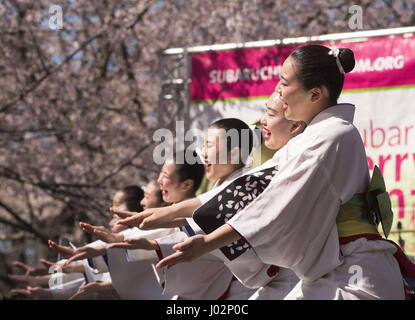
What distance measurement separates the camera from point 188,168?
157 inches

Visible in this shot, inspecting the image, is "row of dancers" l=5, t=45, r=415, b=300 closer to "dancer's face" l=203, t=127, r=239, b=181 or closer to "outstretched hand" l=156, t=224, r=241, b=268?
"outstretched hand" l=156, t=224, r=241, b=268

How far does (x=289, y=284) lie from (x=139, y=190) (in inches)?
95.7

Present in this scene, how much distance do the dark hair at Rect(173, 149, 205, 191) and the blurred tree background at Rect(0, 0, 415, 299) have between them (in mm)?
4377

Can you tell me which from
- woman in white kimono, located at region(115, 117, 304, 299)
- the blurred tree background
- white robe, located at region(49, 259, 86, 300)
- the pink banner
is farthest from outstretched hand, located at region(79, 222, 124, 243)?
the blurred tree background

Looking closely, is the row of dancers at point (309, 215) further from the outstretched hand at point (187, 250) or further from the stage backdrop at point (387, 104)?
the stage backdrop at point (387, 104)

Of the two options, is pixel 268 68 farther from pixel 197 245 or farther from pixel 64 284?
pixel 197 245

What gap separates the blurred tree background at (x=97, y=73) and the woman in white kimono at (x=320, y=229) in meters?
6.29

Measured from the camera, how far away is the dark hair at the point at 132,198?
4930 mm

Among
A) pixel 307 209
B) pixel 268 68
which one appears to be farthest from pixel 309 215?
pixel 268 68

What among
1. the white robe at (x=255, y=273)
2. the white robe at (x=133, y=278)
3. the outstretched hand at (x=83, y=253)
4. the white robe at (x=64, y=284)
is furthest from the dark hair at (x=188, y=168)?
the white robe at (x=64, y=284)

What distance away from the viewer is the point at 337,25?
9023mm

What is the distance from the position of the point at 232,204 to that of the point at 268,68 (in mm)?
3472
